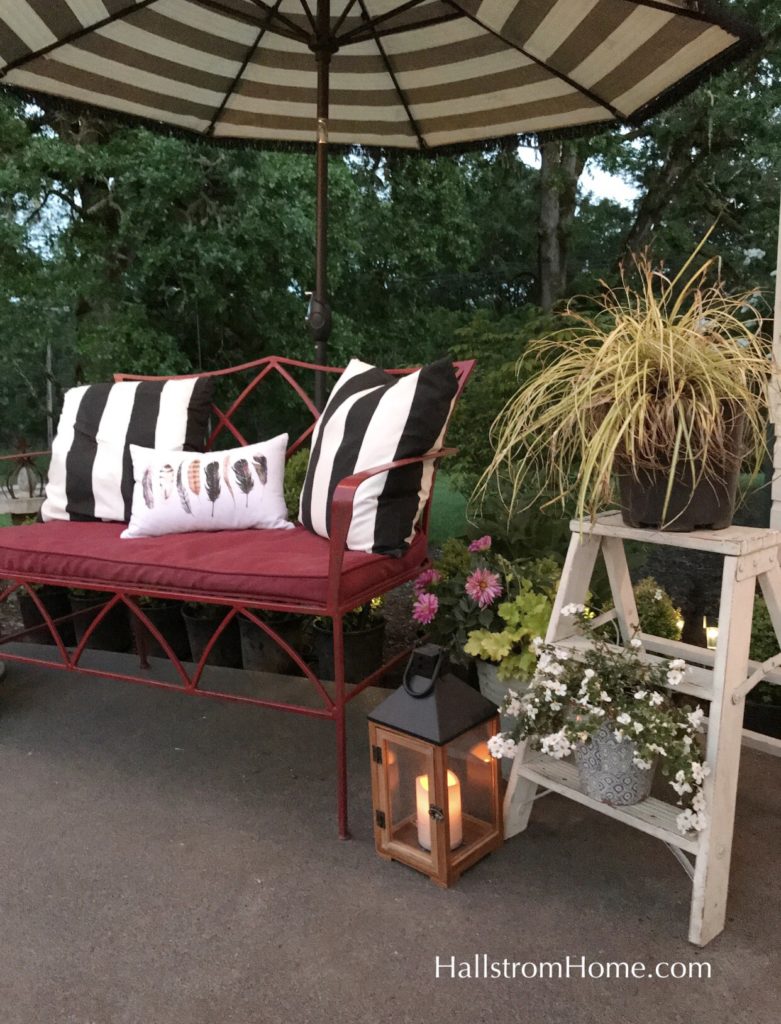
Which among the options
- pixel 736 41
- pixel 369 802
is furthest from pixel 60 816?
pixel 736 41

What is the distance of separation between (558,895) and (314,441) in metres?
1.23

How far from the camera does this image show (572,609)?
143 cm

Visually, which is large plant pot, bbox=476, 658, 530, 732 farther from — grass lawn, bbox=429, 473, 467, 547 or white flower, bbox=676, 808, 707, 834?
grass lawn, bbox=429, 473, 467, 547

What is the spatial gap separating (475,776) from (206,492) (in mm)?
1021

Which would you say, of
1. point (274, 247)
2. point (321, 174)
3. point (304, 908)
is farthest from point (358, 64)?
point (304, 908)

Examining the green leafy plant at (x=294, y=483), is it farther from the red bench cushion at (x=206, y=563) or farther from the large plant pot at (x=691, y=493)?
the large plant pot at (x=691, y=493)

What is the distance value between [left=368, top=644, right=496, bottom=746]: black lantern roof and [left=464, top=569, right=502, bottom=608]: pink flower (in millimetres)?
474

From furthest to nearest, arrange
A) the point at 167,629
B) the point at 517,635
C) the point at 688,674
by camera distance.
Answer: the point at 167,629, the point at 517,635, the point at 688,674

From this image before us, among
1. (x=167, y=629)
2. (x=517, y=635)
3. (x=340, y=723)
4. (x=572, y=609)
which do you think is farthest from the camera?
(x=167, y=629)

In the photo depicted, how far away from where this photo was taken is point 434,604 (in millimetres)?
2014

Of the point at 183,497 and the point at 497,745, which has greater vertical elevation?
the point at 183,497

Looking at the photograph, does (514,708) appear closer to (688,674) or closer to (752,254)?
(688,674)

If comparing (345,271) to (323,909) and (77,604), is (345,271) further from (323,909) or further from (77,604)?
(323,909)

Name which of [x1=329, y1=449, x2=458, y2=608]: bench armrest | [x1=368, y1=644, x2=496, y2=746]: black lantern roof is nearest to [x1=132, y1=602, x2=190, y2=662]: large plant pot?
[x1=329, y1=449, x2=458, y2=608]: bench armrest
